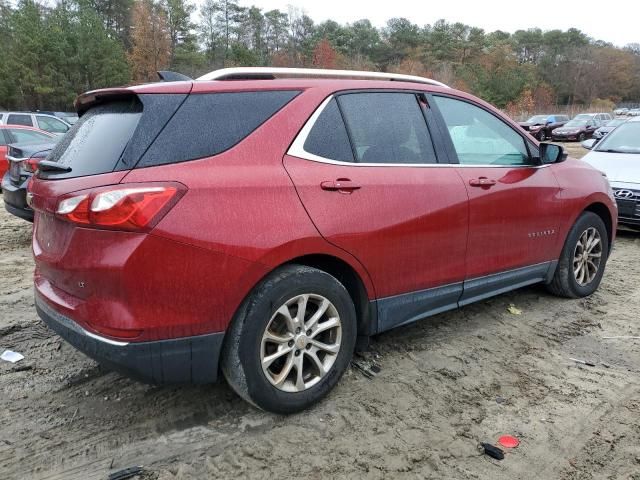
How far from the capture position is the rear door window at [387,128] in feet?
10.1

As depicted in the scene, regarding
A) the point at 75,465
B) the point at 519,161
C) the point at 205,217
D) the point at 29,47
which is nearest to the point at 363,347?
the point at 205,217

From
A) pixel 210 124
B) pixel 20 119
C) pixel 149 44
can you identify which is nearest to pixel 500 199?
pixel 210 124

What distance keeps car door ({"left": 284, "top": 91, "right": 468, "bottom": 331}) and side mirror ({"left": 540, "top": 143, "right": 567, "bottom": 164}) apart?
1151 mm

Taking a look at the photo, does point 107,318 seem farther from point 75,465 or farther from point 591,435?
point 591,435

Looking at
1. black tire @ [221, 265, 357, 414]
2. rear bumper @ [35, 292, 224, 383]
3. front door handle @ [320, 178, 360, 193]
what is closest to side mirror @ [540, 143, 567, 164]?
front door handle @ [320, 178, 360, 193]

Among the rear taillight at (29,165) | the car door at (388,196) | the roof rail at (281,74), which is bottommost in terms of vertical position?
the rear taillight at (29,165)

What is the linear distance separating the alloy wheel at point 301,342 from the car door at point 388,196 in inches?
13.9

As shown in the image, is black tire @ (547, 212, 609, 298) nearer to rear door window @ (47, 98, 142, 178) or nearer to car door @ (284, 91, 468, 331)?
car door @ (284, 91, 468, 331)

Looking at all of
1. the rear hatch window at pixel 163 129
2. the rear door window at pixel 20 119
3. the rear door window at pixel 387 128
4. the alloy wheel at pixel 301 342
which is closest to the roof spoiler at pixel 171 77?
the rear hatch window at pixel 163 129

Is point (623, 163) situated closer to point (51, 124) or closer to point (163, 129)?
point (163, 129)

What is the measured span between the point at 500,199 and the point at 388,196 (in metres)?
1.10

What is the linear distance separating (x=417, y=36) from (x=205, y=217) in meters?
88.2

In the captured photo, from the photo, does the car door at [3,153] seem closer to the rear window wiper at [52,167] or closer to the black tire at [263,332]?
the rear window wiper at [52,167]

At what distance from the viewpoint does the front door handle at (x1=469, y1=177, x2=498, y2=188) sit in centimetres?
353
